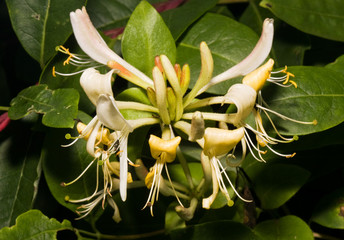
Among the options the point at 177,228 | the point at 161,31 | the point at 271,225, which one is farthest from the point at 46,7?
the point at 271,225

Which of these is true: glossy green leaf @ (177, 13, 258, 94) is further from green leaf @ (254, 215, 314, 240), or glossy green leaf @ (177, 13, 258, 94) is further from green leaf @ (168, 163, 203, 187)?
green leaf @ (254, 215, 314, 240)

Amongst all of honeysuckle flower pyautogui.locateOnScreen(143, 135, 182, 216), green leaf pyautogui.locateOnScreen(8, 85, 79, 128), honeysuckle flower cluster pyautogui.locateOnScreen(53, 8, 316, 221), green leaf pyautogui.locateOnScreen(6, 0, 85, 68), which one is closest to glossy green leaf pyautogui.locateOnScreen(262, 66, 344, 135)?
honeysuckle flower cluster pyautogui.locateOnScreen(53, 8, 316, 221)

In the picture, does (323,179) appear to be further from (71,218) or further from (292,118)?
(71,218)

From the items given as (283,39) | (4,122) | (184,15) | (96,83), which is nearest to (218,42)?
(184,15)

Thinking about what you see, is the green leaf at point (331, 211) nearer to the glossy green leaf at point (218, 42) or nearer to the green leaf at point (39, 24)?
the glossy green leaf at point (218, 42)

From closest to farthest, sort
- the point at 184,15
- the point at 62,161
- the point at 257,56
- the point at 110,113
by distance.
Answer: the point at 110,113, the point at 257,56, the point at 62,161, the point at 184,15

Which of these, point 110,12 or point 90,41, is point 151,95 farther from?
point 110,12

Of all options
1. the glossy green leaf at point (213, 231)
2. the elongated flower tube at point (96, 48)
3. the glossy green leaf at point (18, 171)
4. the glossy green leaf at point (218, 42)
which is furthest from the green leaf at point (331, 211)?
the glossy green leaf at point (18, 171)
